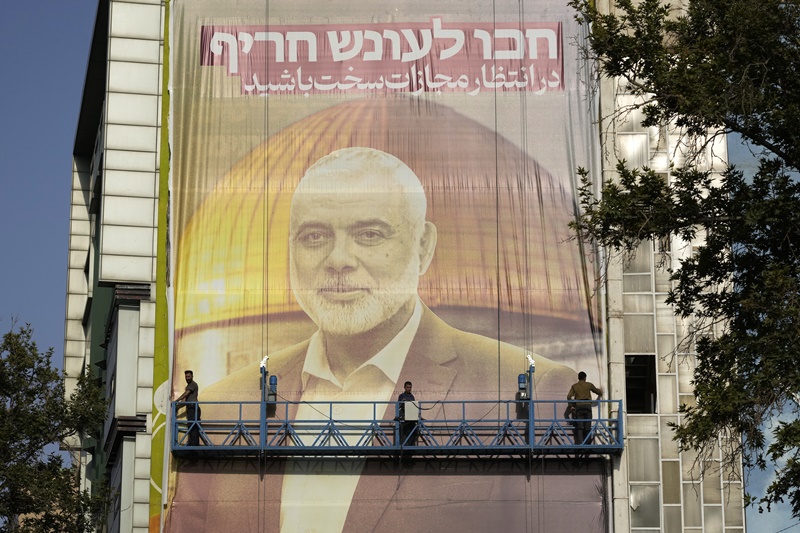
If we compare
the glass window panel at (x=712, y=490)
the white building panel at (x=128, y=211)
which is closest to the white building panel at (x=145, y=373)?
the white building panel at (x=128, y=211)

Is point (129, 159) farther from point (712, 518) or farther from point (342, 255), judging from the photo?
point (712, 518)

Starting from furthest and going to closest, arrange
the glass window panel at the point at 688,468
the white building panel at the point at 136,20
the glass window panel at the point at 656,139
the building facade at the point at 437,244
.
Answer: the white building panel at the point at 136,20
the glass window panel at the point at 656,139
the building facade at the point at 437,244
the glass window panel at the point at 688,468

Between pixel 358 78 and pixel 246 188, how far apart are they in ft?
14.7

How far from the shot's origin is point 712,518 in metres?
41.1

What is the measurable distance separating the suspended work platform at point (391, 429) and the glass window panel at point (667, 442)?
4.18 ft

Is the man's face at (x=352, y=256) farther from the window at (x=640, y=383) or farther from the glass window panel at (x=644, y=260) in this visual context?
the window at (x=640, y=383)

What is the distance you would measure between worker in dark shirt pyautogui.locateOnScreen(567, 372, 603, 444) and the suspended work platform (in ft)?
0.39

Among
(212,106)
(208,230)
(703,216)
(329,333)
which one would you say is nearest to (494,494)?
(329,333)

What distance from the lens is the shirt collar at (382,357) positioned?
42125 millimetres

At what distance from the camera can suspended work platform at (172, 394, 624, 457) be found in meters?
41.2

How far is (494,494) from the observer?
136 feet

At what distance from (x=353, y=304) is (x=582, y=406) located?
681 cm

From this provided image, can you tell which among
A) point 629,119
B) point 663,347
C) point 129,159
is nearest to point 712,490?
point 663,347

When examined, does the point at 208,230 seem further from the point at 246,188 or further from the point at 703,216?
the point at 703,216
